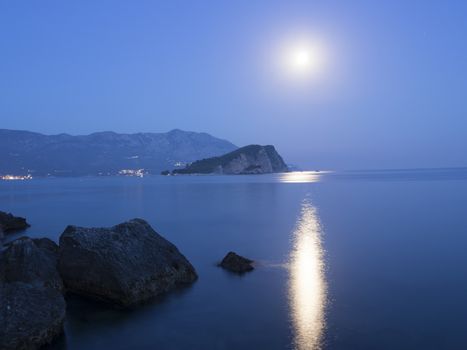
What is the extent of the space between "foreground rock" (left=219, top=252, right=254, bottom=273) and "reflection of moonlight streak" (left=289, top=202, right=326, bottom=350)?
289 centimetres

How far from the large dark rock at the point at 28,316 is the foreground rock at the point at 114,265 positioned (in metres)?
3.03

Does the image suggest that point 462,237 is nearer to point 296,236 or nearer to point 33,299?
point 296,236

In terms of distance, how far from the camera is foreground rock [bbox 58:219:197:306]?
58.2ft

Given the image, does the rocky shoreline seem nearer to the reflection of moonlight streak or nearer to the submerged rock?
the reflection of moonlight streak

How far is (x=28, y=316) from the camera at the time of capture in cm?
1343

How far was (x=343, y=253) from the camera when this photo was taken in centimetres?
3019

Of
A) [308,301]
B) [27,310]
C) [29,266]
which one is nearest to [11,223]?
[29,266]

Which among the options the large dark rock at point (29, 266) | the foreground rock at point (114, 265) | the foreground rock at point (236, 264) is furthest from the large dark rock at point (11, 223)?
the foreground rock at point (236, 264)

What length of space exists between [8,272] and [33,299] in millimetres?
4388

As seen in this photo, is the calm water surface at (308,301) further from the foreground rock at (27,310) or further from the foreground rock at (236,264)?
the foreground rock at (27,310)

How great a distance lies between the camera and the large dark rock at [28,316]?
1278 centimetres

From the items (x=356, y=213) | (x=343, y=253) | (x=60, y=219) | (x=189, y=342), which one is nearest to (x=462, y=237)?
(x=343, y=253)

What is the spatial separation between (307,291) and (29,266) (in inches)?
546

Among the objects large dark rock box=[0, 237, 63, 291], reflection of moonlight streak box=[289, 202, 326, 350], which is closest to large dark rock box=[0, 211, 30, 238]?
large dark rock box=[0, 237, 63, 291]
